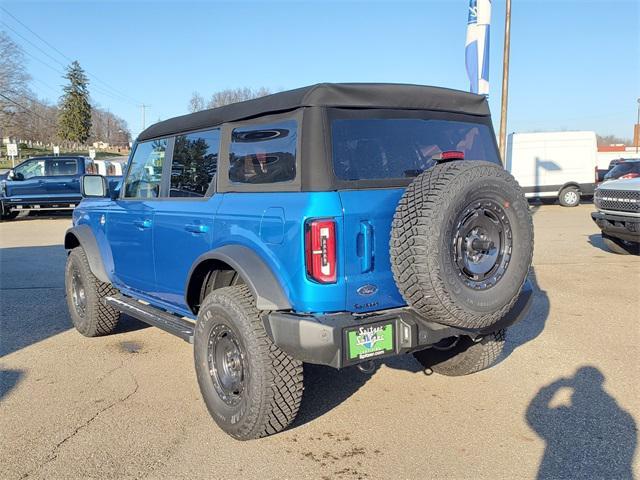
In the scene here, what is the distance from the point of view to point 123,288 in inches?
196

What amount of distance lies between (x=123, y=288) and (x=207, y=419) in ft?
6.02

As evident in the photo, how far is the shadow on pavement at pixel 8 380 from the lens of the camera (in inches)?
162

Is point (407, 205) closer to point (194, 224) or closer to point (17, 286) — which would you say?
point (194, 224)

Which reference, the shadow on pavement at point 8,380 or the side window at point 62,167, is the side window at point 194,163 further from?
the side window at point 62,167

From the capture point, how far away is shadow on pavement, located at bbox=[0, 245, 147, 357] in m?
5.51

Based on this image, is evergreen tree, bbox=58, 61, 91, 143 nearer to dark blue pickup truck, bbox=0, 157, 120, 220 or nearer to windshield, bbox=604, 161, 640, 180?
dark blue pickup truck, bbox=0, 157, 120, 220

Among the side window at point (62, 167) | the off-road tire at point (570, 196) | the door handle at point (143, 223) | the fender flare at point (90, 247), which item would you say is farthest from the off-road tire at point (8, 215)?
the off-road tire at point (570, 196)

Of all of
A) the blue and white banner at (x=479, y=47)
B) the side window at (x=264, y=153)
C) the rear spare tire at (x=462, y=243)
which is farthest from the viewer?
the blue and white banner at (x=479, y=47)

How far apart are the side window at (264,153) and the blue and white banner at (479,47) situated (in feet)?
25.1

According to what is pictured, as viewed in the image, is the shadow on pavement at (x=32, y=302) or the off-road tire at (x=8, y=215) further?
the off-road tire at (x=8, y=215)

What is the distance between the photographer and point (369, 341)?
2.94 metres

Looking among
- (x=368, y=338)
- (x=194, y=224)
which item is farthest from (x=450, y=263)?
(x=194, y=224)

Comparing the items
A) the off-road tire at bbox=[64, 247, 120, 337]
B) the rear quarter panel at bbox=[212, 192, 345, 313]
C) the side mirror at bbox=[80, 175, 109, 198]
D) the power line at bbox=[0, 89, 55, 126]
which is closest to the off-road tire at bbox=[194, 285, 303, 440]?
the rear quarter panel at bbox=[212, 192, 345, 313]

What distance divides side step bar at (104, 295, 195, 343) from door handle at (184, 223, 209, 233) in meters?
0.71
